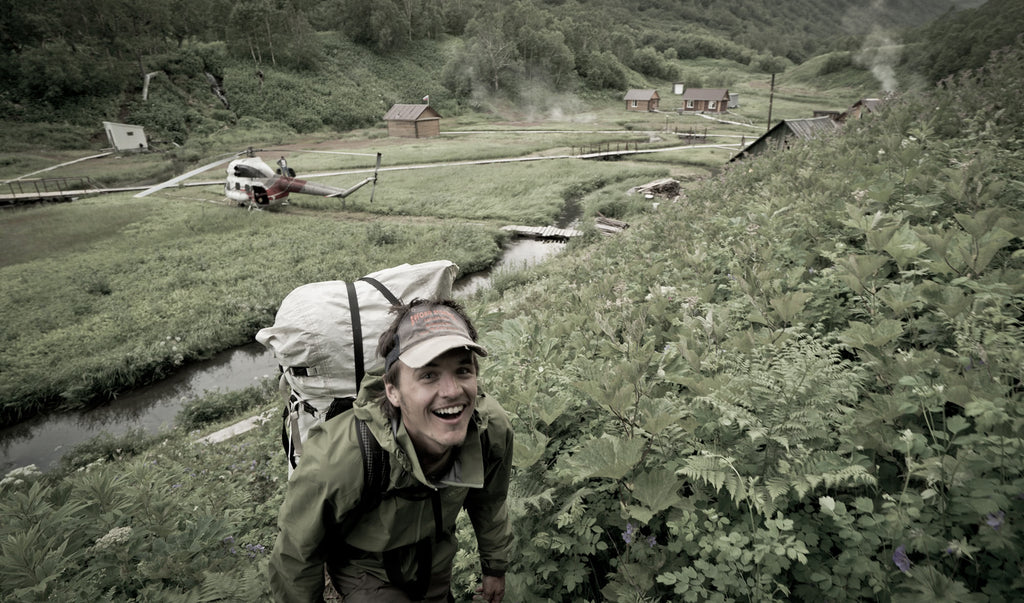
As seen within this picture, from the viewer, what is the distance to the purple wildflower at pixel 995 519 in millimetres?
1629

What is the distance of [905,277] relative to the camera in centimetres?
384

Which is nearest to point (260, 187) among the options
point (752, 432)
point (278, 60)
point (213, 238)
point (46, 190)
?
point (213, 238)

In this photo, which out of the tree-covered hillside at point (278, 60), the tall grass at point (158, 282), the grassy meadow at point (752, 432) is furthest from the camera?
the tree-covered hillside at point (278, 60)

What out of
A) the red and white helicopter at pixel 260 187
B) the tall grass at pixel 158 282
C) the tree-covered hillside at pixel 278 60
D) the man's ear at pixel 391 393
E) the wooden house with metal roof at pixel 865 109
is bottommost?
the tall grass at pixel 158 282

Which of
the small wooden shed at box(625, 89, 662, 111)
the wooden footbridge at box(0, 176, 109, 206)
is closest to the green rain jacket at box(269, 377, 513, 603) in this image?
the wooden footbridge at box(0, 176, 109, 206)

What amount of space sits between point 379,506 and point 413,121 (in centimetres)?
5806

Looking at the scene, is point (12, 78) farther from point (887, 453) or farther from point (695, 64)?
point (695, 64)

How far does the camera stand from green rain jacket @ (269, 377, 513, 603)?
6.91 feet

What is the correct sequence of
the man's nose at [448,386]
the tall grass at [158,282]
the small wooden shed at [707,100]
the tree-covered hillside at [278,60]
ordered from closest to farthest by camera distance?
1. the man's nose at [448,386]
2. the tall grass at [158,282]
3. the tree-covered hillside at [278,60]
4. the small wooden shed at [707,100]

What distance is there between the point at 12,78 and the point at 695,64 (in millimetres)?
143444

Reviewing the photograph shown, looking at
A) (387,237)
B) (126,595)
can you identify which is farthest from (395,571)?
(387,237)

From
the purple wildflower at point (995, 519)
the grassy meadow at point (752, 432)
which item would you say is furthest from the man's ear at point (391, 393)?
the purple wildflower at point (995, 519)

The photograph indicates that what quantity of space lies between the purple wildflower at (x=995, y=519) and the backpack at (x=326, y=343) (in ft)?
9.32

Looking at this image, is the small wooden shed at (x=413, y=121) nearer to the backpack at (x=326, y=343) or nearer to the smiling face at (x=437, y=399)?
the backpack at (x=326, y=343)
